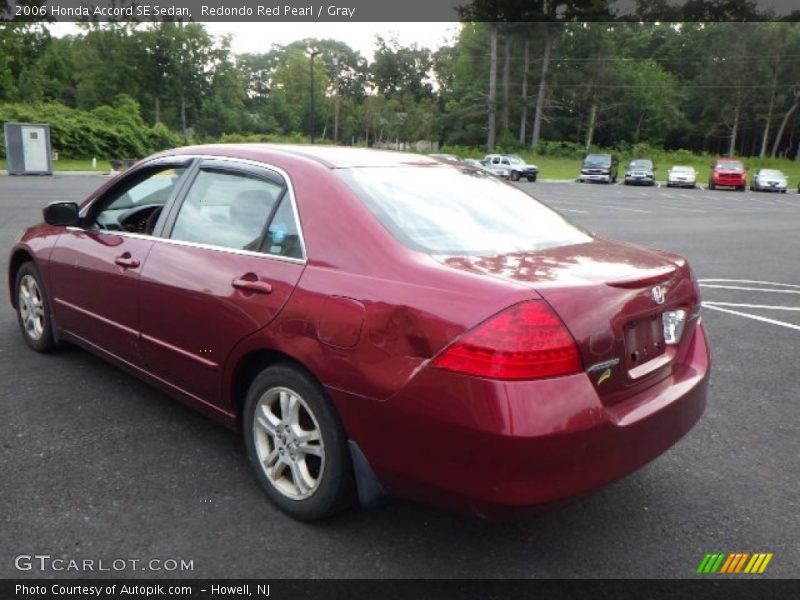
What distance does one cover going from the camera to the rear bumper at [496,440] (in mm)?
2256

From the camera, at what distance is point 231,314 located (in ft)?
10.1

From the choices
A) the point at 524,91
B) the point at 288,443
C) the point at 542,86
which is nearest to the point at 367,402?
the point at 288,443

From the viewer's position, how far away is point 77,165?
138ft

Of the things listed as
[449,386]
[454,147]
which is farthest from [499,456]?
[454,147]

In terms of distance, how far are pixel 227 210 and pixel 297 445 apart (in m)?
1.26

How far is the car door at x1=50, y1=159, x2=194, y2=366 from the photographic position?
3791 millimetres

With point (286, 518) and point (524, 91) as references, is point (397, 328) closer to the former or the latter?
point (286, 518)

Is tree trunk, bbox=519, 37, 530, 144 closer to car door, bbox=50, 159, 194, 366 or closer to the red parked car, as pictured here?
the red parked car

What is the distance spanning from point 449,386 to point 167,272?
1833mm

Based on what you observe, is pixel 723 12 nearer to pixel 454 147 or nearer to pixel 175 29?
pixel 454 147

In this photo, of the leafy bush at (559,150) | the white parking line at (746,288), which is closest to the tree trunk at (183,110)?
the leafy bush at (559,150)

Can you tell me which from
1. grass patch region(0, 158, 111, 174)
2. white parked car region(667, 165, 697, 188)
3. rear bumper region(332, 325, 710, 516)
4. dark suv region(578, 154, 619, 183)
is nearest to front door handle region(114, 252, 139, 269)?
rear bumper region(332, 325, 710, 516)

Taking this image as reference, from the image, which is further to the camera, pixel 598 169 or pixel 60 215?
pixel 598 169

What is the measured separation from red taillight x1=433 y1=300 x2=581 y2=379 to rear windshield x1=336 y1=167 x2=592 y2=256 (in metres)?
0.53
